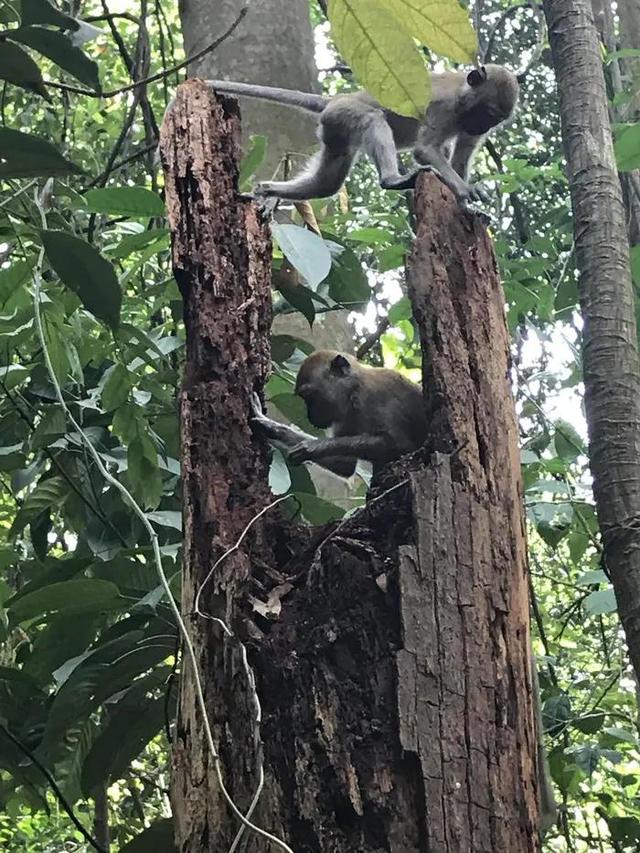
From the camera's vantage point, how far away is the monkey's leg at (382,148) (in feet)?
13.8

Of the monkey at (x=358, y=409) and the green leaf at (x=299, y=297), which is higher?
the green leaf at (x=299, y=297)

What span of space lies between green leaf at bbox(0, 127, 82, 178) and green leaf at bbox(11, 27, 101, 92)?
0.13 metres

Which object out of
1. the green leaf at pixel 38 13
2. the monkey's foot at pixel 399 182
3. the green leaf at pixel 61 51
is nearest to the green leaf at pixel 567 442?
A: the monkey's foot at pixel 399 182

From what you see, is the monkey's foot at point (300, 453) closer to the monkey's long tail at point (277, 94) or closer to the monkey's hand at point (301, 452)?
the monkey's hand at point (301, 452)

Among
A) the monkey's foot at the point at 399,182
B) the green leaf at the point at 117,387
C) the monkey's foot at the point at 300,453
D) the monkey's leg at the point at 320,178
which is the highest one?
the monkey's leg at the point at 320,178

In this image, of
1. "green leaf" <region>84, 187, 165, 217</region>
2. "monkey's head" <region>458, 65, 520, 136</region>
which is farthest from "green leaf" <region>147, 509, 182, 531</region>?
"monkey's head" <region>458, 65, 520, 136</region>

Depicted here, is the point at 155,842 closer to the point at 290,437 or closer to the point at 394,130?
the point at 290,437

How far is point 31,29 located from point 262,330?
99 centimetres

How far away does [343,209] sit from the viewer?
14.2ft

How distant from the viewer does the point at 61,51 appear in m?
1.69

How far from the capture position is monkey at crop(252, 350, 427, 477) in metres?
3.62

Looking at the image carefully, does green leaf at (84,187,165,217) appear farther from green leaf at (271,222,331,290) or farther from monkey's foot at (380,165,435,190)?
monkey's foot at (380,165,435,190)

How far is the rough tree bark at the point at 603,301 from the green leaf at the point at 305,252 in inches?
26.0

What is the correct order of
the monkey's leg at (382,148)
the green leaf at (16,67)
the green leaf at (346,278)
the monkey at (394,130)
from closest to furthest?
1. the green leaf at (16,67)
2. the green leaf at (346,278)
3. the monkey at (394,130)
4. the monkey's leg at (382,148)
